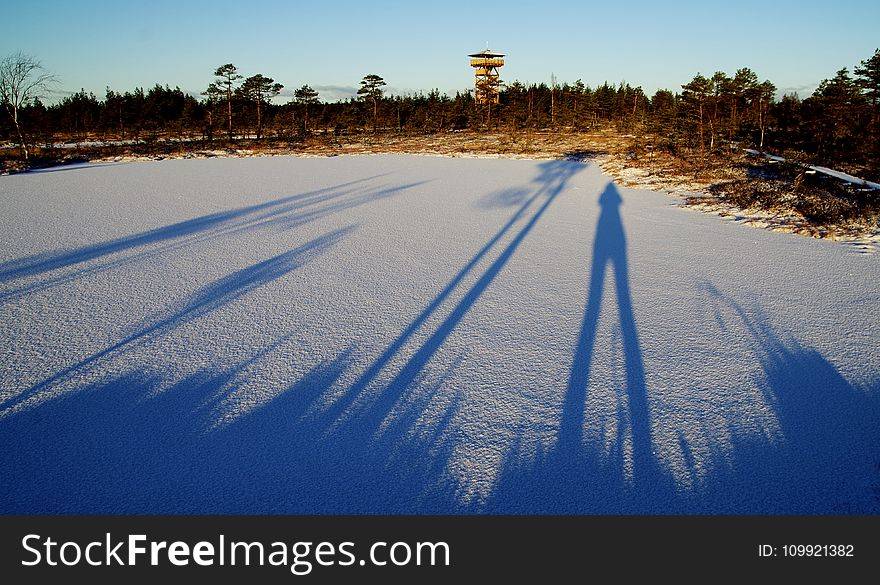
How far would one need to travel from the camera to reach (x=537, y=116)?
2494 inches

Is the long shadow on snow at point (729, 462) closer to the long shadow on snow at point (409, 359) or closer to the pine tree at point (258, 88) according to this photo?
the long shadow on snow at point (409, 359)

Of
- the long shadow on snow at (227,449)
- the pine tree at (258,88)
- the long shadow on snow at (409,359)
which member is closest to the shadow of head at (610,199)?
the long shadow on snow at (409,359)

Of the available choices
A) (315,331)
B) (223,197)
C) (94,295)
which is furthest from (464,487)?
(223,197)

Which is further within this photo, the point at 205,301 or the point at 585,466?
the point at 205,301

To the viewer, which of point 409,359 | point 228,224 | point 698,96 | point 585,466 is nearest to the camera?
point 585,466

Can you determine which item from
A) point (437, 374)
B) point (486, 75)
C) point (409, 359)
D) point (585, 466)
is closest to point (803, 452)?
point (585, 466)

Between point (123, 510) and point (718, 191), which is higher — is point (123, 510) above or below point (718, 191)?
below

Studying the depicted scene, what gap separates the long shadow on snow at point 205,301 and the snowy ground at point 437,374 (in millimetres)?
45

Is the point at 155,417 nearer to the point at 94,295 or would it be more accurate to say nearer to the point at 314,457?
the point at 314,457

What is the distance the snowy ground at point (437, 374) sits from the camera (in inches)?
124

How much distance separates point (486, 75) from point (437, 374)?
76.1m

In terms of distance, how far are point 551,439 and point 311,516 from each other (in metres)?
1.77

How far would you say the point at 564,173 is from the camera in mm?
22906

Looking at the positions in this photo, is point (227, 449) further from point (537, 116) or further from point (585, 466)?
point (537, 116)
